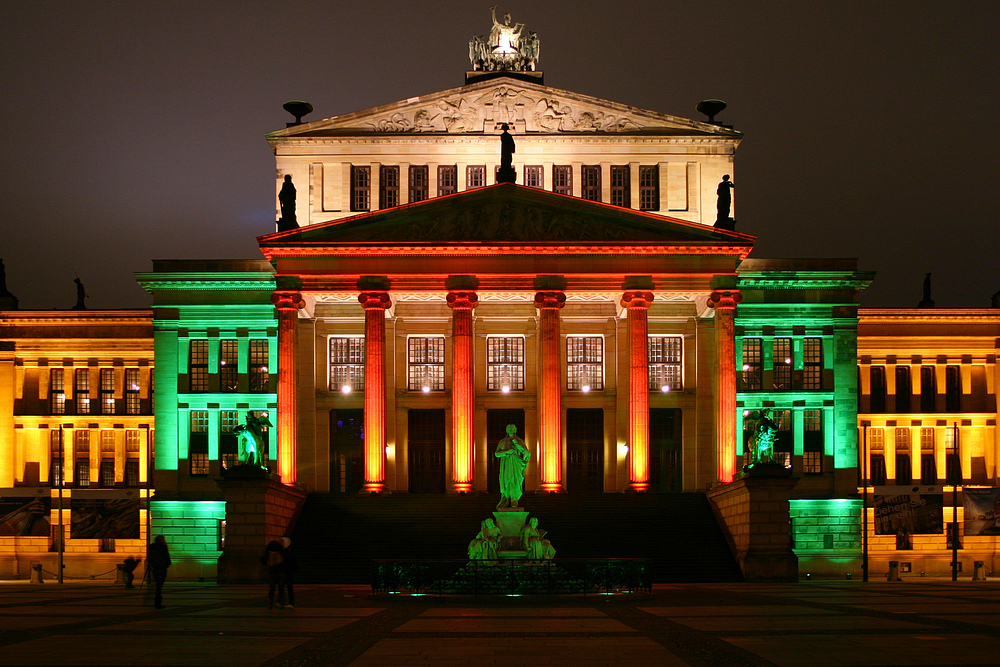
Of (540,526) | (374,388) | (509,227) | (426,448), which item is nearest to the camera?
(540,526)

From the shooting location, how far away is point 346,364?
211ft

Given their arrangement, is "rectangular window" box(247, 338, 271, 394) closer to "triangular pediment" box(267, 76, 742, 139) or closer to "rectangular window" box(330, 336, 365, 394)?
"rectangular window" box(330, 336, 365, 394)

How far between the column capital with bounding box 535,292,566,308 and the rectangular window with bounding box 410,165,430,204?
38.3 feet

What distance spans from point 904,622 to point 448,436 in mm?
38507

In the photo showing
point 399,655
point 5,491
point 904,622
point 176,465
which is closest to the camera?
point 399,655

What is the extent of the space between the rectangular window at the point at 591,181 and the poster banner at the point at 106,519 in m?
31.9

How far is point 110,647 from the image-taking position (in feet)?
74.4

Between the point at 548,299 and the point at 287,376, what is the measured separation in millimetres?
13628

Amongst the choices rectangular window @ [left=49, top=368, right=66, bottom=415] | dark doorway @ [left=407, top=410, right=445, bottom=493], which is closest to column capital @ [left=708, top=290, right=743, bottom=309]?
dark doorway @ [left=407, top=410, right=445, bottom=493]

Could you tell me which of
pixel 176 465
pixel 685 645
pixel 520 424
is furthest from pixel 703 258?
pixel 685 645

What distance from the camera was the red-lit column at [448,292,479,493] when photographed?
56781 millimetres

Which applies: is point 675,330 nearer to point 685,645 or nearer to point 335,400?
point 335,400

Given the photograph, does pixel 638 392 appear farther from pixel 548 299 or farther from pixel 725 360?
pixel 548 299

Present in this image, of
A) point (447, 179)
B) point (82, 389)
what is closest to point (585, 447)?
point (447, 179)
